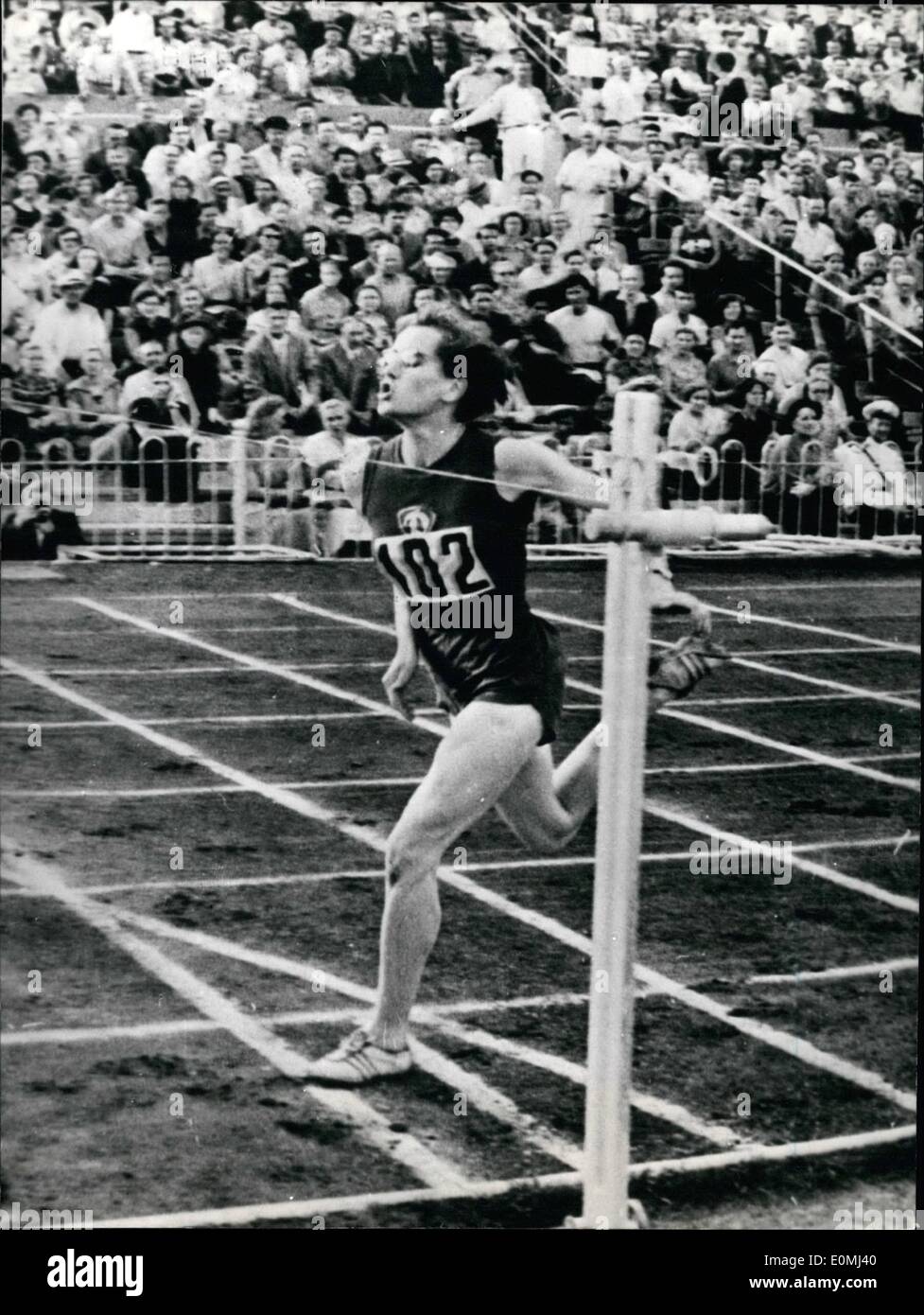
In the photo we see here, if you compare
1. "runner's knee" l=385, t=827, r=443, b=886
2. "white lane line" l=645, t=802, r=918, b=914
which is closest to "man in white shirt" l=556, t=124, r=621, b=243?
"white lane line" l=645, t=802, r=918, b=914

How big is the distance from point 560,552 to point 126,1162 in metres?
1.73

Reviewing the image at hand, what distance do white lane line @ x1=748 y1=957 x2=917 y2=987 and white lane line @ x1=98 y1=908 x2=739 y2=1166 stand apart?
0.48 m

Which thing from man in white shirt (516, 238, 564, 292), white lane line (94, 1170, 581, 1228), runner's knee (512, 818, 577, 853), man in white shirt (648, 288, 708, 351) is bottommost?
white lane line (94, 1170, 581, 1228)

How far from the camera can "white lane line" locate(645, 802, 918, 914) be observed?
185 inches

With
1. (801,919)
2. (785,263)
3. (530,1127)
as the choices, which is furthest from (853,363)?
(530,1127)

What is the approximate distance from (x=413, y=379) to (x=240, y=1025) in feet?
5.21

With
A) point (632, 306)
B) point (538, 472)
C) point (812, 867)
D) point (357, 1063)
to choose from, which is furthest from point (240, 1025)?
point (632, 306)

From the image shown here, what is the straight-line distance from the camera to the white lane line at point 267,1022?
13.3 ft

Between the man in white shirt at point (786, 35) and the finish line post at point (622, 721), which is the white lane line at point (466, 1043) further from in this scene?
the man in white shirt at point (786, 35)

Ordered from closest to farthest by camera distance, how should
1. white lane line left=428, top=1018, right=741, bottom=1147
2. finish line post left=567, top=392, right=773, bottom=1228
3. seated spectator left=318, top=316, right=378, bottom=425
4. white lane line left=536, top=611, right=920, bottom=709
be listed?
finish line post left=567, top=392, right=773, bottom=1228 < white lane line left=428, top=1018, right=741, bottom=1147 < seated spectator left=318, top=316, right=378, bottom=425 < white lane line left=536, top=611, right=920, bottom=709

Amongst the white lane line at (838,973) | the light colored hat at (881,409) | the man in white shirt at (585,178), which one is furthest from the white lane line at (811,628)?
the man in white shirt at (585,178)

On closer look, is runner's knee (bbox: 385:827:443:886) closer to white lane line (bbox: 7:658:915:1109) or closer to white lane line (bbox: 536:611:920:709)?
white lane line (bbox: 7:658:915:1109)
